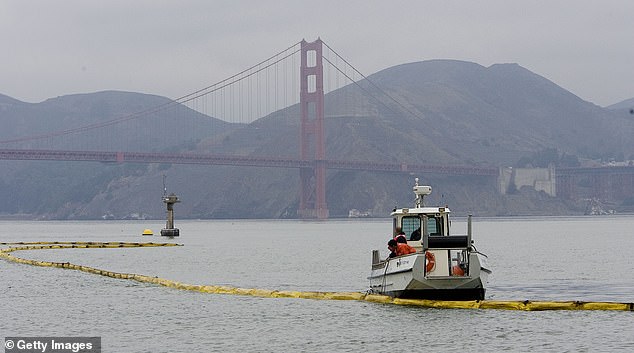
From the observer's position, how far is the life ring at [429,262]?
1467 inches

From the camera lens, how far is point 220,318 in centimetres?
3972

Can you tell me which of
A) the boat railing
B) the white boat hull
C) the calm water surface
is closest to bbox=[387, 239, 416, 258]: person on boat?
the white boat hull

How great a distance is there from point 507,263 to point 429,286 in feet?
127

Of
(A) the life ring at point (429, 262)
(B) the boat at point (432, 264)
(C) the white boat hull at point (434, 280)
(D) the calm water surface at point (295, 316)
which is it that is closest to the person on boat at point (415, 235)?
(B) the boat at point (432, 264)

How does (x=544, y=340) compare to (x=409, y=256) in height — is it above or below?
below

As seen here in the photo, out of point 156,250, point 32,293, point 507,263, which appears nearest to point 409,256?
point 32,293

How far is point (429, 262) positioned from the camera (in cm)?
3741

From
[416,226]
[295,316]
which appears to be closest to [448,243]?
[416,226]

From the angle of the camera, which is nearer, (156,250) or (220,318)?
(220,318)

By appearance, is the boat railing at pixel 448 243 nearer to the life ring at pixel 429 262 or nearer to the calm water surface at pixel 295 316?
the life ring at pixel 429 262

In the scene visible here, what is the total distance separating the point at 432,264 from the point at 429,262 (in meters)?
0.14

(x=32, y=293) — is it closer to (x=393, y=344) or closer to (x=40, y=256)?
(x=393, y=344)

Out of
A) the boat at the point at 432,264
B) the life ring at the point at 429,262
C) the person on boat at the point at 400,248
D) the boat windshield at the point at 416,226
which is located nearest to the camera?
the life ring at the point at 429,262

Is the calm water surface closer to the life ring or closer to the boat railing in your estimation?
the life ring
